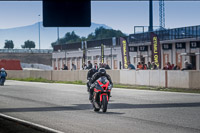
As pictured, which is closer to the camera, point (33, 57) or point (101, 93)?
point (101, 93)

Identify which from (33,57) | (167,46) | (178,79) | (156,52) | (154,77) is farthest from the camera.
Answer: (33,57)

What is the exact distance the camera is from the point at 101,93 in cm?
1491

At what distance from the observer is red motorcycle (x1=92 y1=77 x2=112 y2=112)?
14.8 meters

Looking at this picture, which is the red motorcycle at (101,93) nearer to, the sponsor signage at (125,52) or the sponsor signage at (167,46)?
the sponsor signage at (125,52)

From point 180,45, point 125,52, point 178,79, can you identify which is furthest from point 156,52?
point 178,79

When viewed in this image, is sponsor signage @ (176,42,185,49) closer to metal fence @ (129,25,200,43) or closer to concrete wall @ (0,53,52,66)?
metal fence @ (129,25,200,43)

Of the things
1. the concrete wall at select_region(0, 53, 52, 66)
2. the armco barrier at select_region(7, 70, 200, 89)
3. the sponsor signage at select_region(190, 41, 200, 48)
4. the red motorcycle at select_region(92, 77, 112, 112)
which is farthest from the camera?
the concrete wall at select_region(0, 53, 52, 66)

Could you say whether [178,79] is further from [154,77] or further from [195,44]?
[195,44]

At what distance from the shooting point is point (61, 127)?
1094 cm

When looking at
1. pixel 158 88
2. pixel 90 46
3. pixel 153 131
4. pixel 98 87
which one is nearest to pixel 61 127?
pixel 153 131

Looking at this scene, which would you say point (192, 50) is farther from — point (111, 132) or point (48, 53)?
point (48, 53)

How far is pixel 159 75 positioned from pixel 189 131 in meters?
19.9

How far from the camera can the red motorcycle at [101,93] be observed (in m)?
14.8

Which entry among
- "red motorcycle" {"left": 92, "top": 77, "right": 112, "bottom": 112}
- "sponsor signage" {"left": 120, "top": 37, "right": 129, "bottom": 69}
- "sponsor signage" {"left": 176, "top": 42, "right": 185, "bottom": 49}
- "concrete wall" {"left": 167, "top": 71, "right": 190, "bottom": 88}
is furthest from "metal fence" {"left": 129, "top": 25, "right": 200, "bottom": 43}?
"red motorcycle" {"left": 92, "top": 77, "right": 112, "bottom": 112}
